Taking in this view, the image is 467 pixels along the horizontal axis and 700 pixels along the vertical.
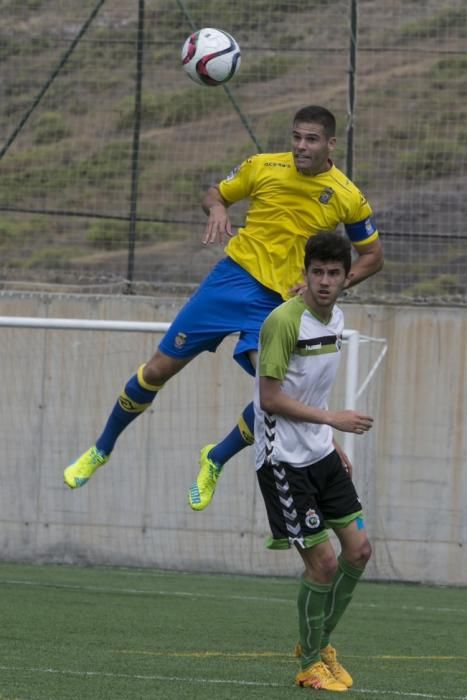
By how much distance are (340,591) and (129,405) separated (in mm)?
2755

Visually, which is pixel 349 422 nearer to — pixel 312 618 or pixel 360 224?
pixel 312 618

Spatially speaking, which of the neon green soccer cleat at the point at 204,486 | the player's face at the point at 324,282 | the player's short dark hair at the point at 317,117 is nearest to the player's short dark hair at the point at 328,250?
the player's face at the point at 324,282

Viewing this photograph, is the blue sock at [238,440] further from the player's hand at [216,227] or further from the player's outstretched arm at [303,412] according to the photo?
the player's outstretched arm at [303,412]

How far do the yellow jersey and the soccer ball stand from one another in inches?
24.9

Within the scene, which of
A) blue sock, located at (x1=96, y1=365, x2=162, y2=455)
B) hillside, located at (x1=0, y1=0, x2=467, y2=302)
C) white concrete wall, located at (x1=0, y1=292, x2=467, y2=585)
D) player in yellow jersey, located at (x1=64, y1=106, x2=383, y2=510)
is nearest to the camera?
player in yellow jersey, located at (x1=64, y1=106, x2=383, y2=510)

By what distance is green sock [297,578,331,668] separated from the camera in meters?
6.49

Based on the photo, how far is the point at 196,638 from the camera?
838cm

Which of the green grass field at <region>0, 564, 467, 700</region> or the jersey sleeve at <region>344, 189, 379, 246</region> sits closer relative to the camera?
the green grass field at <region>0, 564, 467, 700</region>

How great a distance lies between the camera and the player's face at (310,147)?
315 inches

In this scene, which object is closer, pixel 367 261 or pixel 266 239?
pixel 266 239

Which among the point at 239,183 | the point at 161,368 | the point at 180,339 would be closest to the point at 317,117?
the point at 239,183

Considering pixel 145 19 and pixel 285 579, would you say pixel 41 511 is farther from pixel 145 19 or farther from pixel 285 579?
pixel 145 19

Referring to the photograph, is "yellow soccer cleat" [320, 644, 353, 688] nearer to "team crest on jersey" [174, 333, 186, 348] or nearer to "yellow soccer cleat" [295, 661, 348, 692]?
"yellow soccer cleat" [295, 661, 348, 692]

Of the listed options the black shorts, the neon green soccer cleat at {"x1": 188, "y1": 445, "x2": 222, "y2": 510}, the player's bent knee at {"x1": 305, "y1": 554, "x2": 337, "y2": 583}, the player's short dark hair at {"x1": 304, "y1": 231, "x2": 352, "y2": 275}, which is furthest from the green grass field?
the player's short dark hair at {"x1": 304, "y1": 231, "x2": 352, "y2": 275}
